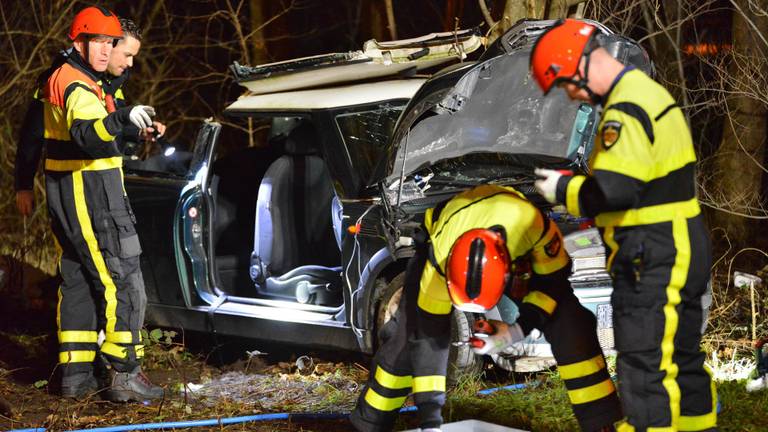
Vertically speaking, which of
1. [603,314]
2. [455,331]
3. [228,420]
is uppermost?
[603,314]

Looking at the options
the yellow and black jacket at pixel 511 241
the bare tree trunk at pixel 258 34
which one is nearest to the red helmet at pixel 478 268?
the yellow and black jacket at pixel 511 241

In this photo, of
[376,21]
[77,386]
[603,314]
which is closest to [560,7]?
[603,314]

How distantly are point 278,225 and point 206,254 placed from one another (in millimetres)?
533

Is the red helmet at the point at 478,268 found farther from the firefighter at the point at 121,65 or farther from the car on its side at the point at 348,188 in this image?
the firefighter at the point at 121,65

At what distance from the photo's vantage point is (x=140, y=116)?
5.59 m

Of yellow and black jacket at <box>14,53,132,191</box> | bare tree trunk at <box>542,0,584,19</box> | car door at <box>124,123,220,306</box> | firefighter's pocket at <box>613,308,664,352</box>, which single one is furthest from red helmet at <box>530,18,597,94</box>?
bare tree trunk at <box>542,0,584,19</box>

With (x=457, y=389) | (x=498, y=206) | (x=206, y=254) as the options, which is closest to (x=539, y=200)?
(x=457, y=389)

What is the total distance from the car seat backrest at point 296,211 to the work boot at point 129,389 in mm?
1248

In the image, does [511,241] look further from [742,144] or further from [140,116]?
[742,144]

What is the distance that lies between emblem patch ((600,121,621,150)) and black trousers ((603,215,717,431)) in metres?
0.37

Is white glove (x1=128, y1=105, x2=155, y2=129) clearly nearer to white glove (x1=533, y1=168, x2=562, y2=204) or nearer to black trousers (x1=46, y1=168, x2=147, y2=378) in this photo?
black trousers (x1=46, y1=168, x2=147, y2=378)

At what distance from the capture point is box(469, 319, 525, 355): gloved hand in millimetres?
4402

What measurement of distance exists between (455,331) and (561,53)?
227cm

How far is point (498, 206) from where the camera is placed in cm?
440
